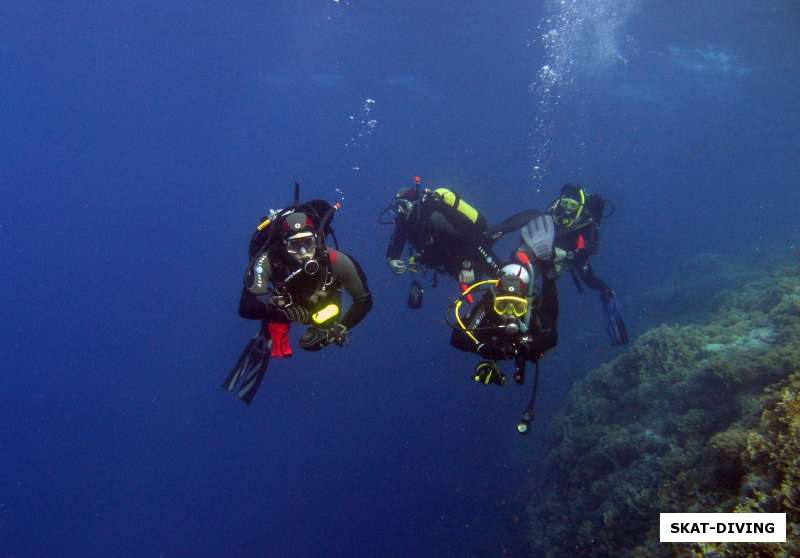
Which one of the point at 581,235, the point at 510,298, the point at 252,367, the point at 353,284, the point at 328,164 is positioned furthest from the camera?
the point at 328,164

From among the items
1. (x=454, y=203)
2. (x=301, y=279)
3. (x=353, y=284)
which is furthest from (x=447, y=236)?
(x=301, y=279)

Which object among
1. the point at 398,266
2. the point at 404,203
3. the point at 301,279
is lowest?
the point at 301,279

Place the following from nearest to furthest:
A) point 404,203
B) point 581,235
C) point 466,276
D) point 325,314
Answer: point 325,314 → point 466,276 → point 404,203 → point 581,235

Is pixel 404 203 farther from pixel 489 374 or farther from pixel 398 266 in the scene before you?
pixel 489 374

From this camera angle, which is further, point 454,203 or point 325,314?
point 454,203

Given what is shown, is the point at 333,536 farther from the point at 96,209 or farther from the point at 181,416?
the point at 96,209

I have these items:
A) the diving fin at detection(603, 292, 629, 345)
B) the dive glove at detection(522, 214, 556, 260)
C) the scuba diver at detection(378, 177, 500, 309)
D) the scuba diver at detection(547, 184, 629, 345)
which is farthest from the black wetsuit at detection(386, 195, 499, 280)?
the diving fin at detection(603, 292, 629, 345)

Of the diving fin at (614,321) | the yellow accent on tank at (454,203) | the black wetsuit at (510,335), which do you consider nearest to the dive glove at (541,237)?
the black wetsuit at (510,335)

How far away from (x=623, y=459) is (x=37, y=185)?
8661 centimetres

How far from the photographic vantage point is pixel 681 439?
7000 millimetres

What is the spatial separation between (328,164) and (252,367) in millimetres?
74734

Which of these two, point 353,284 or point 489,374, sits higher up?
point 353,284

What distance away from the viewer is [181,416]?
4181 cm

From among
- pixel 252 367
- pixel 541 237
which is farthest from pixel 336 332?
pixel 541 237
